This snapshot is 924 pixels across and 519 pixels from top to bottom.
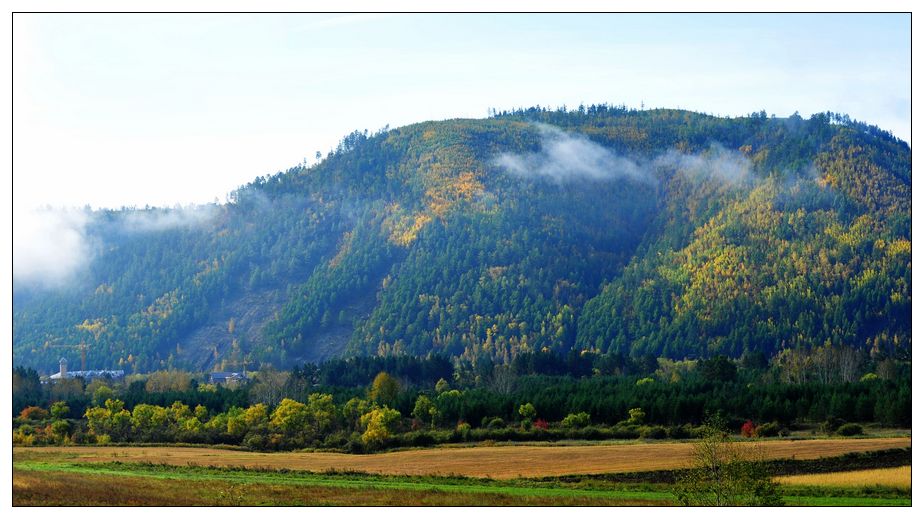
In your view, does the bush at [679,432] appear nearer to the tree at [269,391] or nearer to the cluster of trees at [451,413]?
the cluster of trees at [451,413]

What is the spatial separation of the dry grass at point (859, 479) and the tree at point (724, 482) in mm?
6058

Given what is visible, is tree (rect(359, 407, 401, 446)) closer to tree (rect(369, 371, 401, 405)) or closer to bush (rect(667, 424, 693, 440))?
tree (rect(369, 371, 401, 405))

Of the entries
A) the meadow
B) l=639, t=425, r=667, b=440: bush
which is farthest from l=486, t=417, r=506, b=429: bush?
l=639, t=425, r=667, b=440: bush

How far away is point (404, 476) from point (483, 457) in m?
8.79

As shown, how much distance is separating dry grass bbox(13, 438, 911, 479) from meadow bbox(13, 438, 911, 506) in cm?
8

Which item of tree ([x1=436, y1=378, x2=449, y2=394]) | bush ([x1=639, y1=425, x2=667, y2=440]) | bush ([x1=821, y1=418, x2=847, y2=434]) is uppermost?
bush ([x1=821, y1=418, x2=847, y2=434])

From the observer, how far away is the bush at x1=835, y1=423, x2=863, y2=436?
82438mm

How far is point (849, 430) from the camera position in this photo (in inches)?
3280

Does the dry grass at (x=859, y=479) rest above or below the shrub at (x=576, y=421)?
above

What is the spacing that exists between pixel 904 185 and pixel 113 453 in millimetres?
143899

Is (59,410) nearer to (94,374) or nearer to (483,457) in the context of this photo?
(483,457)

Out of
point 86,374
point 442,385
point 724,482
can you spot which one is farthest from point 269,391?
point 724,482

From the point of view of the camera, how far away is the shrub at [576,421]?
92.4 meters

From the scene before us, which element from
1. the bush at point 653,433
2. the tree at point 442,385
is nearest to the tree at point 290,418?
the bush at point 653,433
